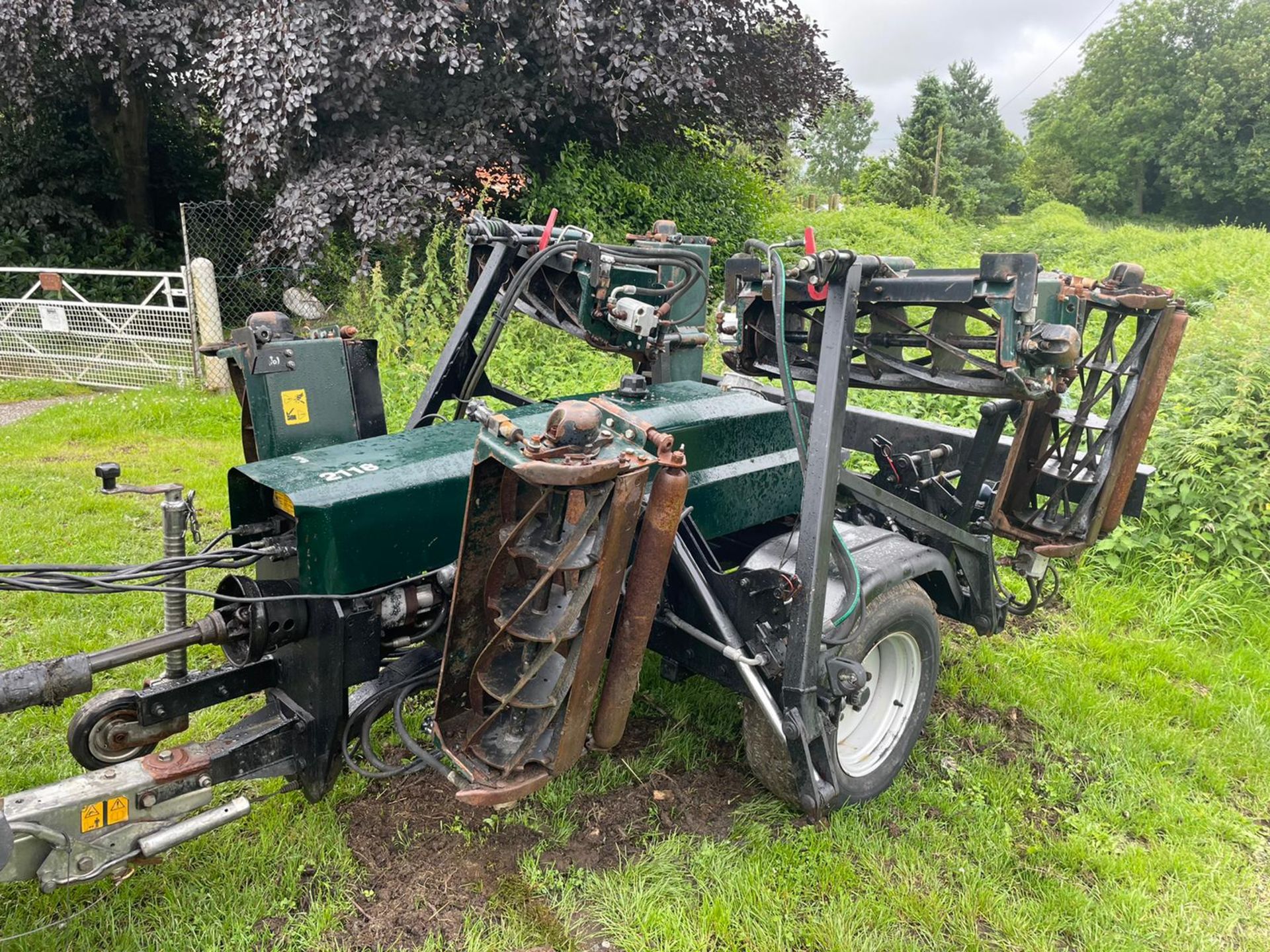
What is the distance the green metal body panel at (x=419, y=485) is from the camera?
90.3 inches

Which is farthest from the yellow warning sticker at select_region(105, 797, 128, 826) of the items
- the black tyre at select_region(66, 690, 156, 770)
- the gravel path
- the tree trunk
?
the tree trunk

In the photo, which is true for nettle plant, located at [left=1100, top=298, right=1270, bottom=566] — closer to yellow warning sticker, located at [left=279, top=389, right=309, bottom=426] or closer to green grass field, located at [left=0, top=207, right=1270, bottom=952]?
green grass field, located at [left=0, top=207, right=1270, bottom=952]

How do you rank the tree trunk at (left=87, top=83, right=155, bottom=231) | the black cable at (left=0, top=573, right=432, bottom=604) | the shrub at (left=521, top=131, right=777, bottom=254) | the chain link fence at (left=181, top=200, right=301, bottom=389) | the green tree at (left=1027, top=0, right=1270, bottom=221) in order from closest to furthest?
the black cable at (left=0, top=573, right=432, bottom=604)
the shrub at (left=521, top=131, right=777, bottom=254)
the chain link fence at (left=181, top=200, right=301, bottom=389)
the tree trunk at (left=87, top=83, right=155, bottom=231)
the green tree at (left=1027, top=0, right=1270, bottom=221)

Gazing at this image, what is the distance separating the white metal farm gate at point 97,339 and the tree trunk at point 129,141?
13.5ft

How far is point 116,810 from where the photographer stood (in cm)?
214

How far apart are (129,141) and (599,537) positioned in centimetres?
1410

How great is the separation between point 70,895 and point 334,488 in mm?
1413

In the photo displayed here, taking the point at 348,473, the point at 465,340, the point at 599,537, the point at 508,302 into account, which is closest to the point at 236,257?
the point at 465,340

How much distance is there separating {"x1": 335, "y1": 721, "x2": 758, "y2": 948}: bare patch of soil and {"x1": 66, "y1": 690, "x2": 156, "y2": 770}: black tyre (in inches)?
30.3

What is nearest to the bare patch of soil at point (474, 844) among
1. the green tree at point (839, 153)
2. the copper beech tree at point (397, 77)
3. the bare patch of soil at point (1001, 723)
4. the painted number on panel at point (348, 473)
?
the bare patch of soil at point (1001, 723)

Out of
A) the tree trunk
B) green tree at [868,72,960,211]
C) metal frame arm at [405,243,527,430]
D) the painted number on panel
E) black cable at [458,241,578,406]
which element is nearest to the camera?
the painted number on panel

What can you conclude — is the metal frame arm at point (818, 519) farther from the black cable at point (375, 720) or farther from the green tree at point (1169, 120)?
the green tree at point (1169, 120)

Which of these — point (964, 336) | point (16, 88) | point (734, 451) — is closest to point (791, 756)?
point (734, 451)

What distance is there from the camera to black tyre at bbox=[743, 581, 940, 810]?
2777mm
